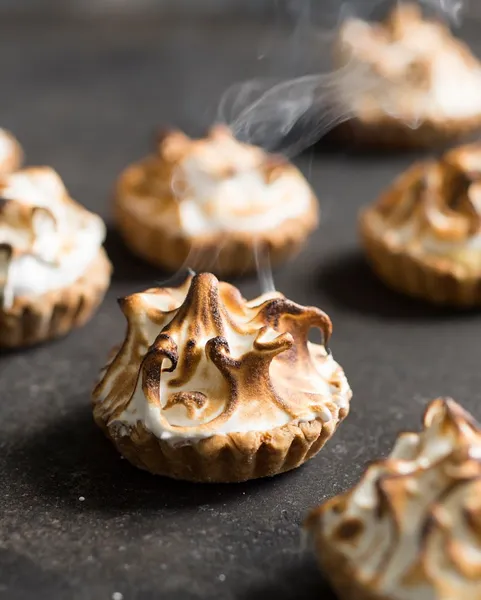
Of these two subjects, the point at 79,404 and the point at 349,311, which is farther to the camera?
the point at 349,311

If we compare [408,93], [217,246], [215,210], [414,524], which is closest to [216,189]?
[215,210]

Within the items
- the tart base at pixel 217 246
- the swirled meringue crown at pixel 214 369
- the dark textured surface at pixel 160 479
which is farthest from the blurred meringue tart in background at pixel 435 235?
the swirled meringue crown at pixel 214 369

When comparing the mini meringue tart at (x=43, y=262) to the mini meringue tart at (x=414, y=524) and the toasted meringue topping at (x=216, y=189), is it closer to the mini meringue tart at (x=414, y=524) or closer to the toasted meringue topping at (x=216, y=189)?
the toasted meringue topping at (x=216, y=189)

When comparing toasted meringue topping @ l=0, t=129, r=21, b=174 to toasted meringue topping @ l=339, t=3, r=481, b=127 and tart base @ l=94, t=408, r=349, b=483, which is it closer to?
toasted meringue topping @ l=339, t=3, r=481, b=127

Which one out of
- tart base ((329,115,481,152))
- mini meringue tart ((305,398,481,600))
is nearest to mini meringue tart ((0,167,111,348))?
mini meringue tart ((305,398,481,600))

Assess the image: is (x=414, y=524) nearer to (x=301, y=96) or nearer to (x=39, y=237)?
(x=39, y=237)

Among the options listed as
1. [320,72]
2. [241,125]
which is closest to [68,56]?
[320,72]

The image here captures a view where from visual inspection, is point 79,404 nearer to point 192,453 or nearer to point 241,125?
point 192,453
